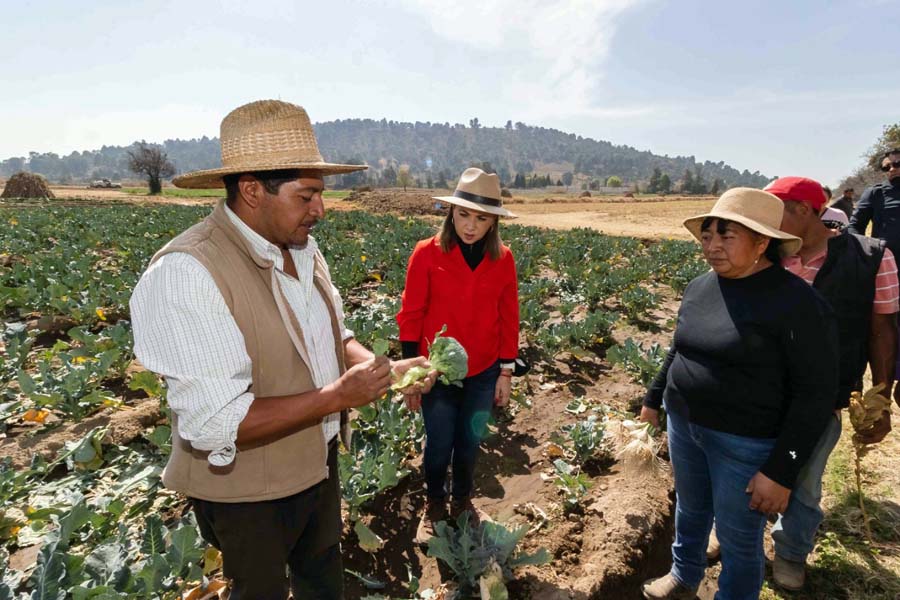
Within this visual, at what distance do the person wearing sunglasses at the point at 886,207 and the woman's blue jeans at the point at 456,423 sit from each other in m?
3.69

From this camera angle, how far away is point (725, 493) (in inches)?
90.6

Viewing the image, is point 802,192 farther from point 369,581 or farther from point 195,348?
point 369,581

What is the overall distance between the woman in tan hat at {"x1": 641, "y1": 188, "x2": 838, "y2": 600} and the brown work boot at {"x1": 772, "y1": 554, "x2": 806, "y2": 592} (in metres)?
0.82

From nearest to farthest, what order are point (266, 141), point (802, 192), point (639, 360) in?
1. point (266, 141)
2. point (802, 192)
3. point (639, 360)

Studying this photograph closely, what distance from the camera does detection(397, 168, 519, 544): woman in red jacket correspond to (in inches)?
111

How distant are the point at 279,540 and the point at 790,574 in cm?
301

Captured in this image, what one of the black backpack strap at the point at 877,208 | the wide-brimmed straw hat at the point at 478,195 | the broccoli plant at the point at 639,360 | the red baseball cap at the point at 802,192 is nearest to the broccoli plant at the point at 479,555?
the wide-brimmed straw hat at the point at 478,195

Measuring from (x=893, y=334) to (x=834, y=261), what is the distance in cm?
57

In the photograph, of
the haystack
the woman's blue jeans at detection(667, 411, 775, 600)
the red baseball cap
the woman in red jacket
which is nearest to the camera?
the woman's blue jeans at detection(667, 411, 775, 600)

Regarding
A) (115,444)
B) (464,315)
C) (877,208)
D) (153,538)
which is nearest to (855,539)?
(877,208)

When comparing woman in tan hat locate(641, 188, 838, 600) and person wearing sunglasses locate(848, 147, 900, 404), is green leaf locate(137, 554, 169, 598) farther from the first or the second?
person wearing sunglasses locate(848, 147, 900, 404)

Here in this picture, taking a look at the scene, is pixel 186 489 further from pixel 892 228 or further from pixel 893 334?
pixel 892 228

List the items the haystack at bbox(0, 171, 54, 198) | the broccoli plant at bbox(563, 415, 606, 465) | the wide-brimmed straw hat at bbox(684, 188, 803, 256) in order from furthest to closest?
the haystack at bbox(0, 171, 54, 198) → the broccoli plant at bbox(563, 415, 606, 465) → the wide-brimmed straw hat at bbox(684, 188, 803, 256)

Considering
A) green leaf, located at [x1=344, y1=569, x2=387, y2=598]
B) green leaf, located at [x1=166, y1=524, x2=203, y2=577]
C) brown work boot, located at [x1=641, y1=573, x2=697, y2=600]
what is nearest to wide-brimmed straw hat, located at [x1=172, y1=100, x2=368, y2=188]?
green leaf, located at [x1=166, y1=524, x2=203, y2=577]
